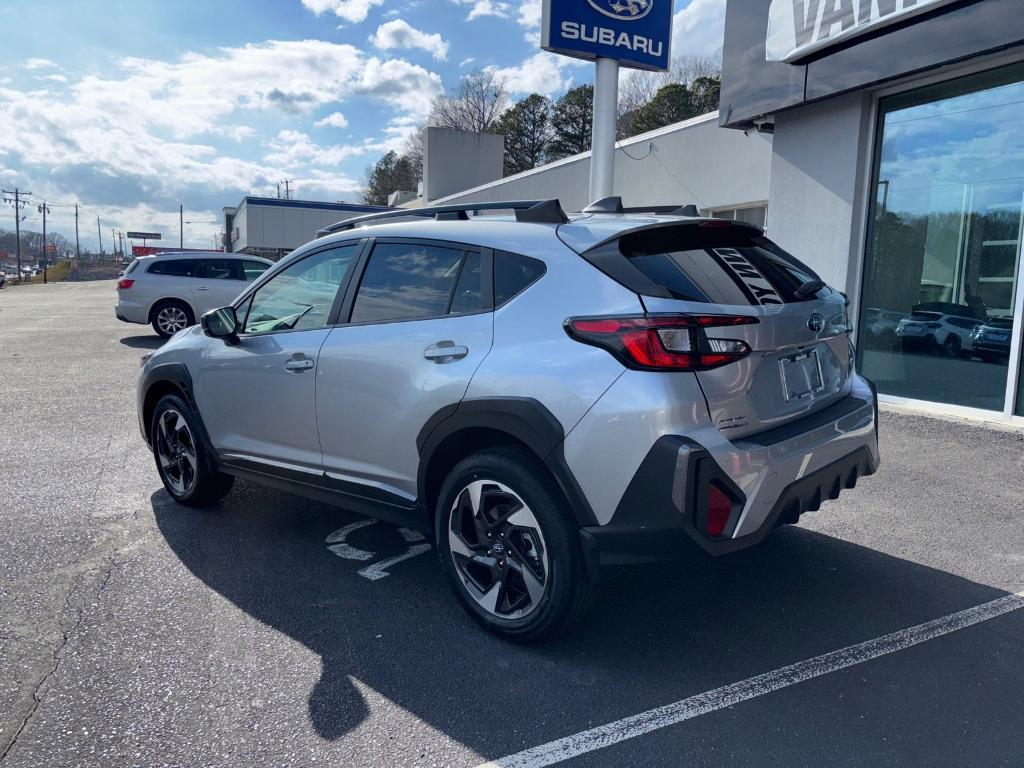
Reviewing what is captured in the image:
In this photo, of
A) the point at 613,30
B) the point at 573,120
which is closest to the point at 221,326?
the point at 613,30

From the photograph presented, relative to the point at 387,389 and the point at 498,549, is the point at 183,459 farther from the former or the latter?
the point at 498,549

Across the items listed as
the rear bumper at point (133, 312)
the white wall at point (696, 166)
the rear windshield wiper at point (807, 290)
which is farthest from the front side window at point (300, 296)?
the rear bumper at point (133, 312)

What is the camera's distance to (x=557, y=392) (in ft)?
9.75

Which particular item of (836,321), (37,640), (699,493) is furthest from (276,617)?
(836,321)

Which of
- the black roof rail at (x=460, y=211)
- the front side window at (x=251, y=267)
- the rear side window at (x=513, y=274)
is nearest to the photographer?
the rear side window at (x=513, y=274)

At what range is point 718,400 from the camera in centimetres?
288

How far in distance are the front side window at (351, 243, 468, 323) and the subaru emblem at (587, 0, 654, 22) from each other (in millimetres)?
9367

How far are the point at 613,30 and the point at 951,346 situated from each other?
680 cm

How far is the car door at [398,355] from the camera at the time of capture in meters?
3.39

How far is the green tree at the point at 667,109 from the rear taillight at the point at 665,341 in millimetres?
36900

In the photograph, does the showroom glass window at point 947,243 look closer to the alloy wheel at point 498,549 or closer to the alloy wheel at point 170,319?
the alloy wheel at point 498,549

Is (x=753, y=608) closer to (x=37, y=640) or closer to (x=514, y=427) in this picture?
(x=514, y=427)

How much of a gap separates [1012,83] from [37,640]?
8766 millimetres

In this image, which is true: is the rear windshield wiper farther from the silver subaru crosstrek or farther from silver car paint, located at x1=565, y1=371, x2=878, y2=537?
silver car paint, located at x1=565, y1=371, x2=878, y2=537
